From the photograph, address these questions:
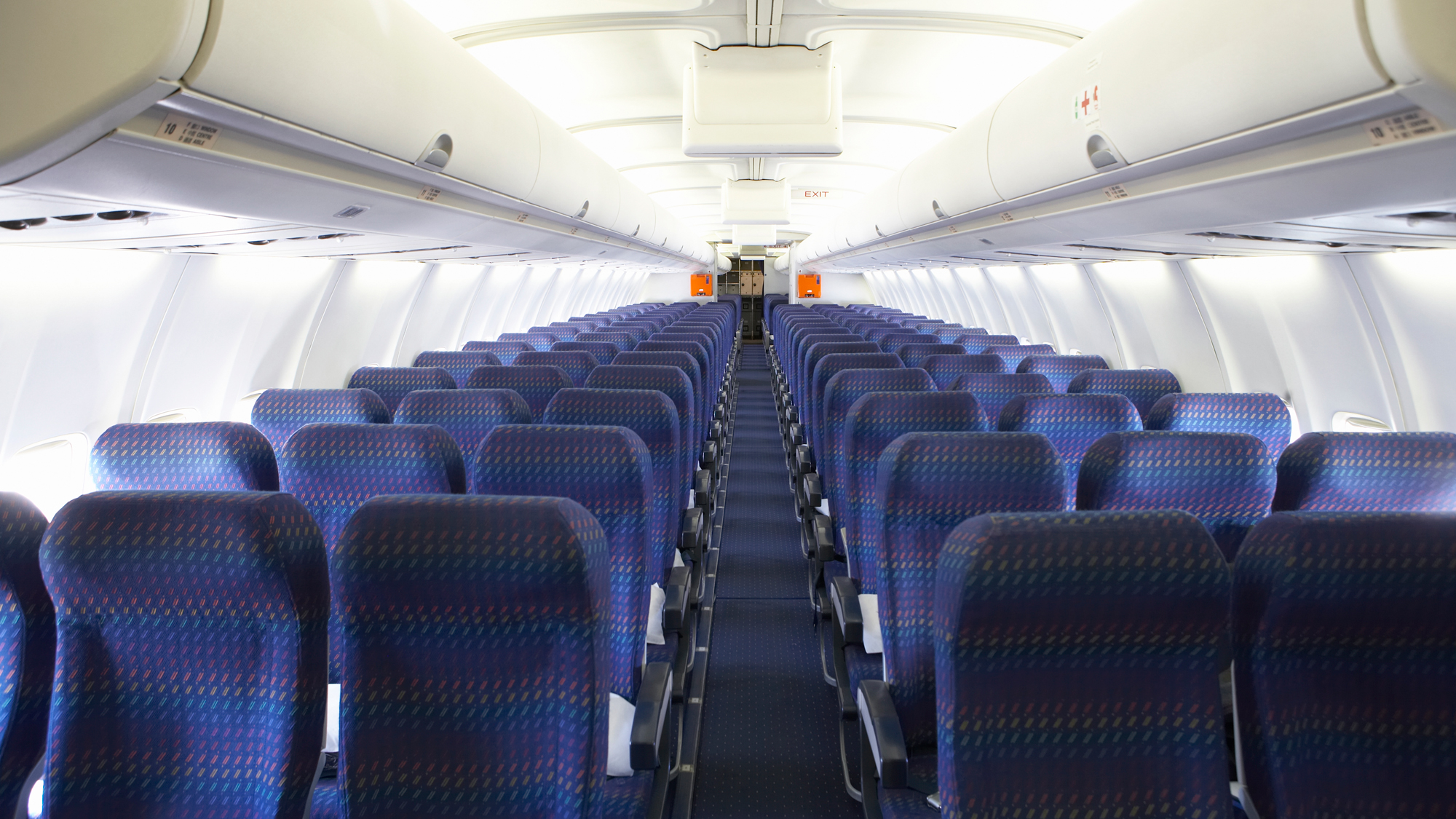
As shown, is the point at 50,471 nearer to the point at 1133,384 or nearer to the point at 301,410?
the point at 301,410

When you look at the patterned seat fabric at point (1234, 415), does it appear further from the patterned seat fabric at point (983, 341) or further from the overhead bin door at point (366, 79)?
the patterned seat fabric at point (983, 341)

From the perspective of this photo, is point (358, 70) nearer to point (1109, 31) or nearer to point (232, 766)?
point (232, 766)

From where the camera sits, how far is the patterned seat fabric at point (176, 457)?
2635 mm

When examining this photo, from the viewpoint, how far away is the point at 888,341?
26.3 feet

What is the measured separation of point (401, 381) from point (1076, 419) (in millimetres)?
4022

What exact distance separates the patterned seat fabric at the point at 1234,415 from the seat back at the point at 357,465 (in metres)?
3.26

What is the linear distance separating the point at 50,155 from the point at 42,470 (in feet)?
10.2

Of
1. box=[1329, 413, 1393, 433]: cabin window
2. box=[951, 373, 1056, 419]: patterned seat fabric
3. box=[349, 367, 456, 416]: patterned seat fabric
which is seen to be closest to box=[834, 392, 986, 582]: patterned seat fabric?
box=[951, 373, 1056, 419]: patterned seat fabric

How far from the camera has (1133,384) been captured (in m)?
4.71

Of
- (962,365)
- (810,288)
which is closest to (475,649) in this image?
(962,365)

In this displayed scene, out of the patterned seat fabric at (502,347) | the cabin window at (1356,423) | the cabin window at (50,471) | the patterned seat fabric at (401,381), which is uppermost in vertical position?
the patterned seat fabric at (502,347)

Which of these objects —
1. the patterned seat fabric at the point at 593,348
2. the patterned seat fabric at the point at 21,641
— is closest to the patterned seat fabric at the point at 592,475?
the patterned seat fabric at the point at 21,641

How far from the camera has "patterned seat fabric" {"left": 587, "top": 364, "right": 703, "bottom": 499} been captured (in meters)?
4.19

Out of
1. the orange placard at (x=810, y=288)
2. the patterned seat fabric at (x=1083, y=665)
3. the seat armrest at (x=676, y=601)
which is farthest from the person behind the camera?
the orange placard at (x=810, y=288)
